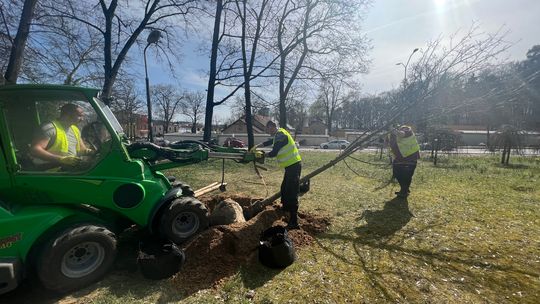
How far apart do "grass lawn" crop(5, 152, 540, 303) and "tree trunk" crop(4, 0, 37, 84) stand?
7538mm

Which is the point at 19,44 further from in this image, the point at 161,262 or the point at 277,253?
the point at 277,253

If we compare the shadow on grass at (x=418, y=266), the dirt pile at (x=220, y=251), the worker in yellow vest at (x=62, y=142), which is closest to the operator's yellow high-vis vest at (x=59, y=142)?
the worker in yellow vest at (x=62, y=142)

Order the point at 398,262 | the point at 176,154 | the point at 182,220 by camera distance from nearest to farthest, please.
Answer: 1. the point at 398,262
2. the point at 182,220
3. the point at 176,154

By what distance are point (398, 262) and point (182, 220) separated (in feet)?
10.5

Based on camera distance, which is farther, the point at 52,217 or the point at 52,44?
the point at 52,44

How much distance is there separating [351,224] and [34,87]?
5.45m

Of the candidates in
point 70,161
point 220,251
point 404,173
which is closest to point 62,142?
point 70,161

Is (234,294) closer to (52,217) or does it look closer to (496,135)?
(52,217)

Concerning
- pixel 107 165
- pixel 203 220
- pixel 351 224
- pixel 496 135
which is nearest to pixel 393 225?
pixel 351 224

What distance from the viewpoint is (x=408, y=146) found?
7.40 meters

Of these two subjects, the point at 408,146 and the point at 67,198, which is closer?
the point at 67,198

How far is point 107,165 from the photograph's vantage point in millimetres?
3762

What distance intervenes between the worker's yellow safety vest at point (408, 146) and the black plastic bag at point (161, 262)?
587 cm

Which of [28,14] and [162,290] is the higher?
[28,14]
